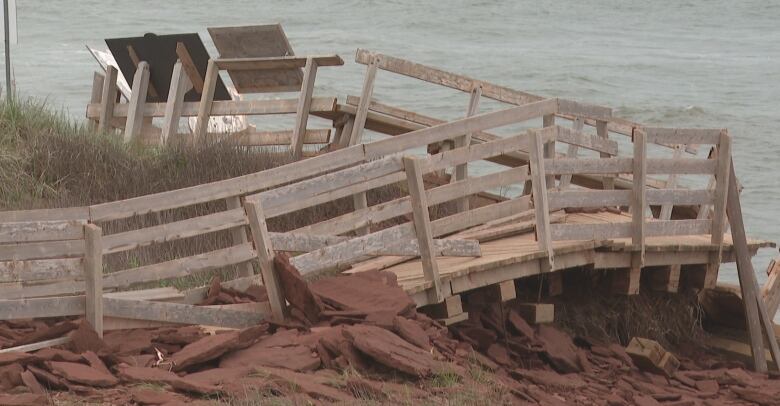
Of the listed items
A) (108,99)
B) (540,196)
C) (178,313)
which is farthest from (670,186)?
(178,313)

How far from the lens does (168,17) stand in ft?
202

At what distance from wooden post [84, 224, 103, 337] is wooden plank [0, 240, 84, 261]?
2.02 feet

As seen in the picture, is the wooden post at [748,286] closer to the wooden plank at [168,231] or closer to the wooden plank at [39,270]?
the wooden plank at [168,231]

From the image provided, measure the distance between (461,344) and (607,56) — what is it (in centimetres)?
4347

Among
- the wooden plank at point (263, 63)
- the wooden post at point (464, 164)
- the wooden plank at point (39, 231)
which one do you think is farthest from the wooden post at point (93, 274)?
the wooden plank at point (263, 63)

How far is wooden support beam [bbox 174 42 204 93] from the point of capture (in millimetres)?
16844

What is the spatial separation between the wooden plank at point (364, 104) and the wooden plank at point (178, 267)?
6.10 metres

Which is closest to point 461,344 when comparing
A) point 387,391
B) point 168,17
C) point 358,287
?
point 358,287

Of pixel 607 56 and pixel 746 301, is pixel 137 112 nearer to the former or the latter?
pixel 746 301

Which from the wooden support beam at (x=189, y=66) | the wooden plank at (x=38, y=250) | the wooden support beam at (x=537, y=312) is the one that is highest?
the wooden plank at (x=38, y=250)

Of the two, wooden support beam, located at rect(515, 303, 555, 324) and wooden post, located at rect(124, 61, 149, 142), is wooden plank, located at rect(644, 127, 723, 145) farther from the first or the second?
wooden post, located at rect(124, 61, 149, 142)

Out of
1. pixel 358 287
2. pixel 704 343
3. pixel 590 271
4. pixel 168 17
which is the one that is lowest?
pixel 168 17

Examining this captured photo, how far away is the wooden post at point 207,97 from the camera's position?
53.9ft

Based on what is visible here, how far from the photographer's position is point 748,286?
13.7 meters
